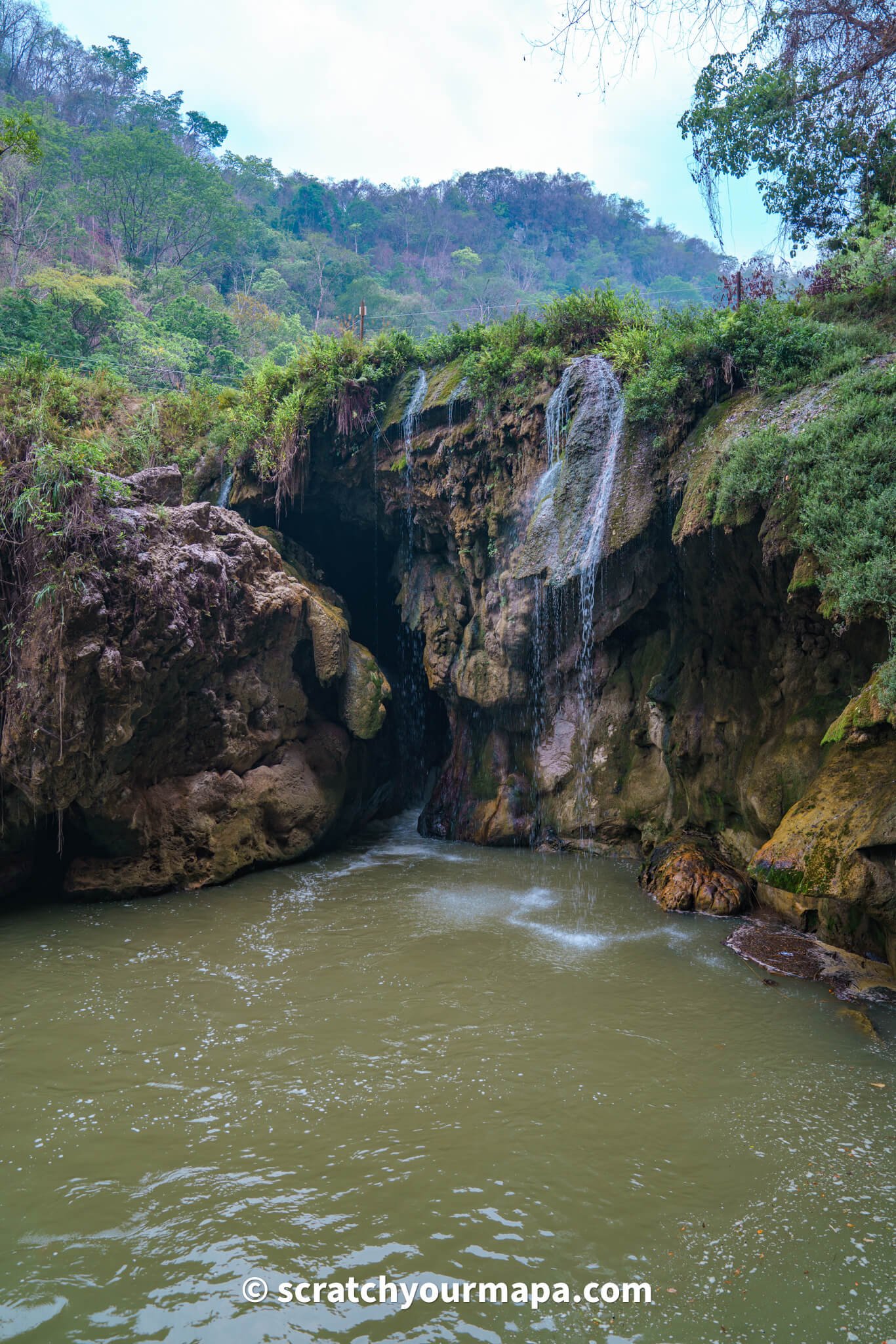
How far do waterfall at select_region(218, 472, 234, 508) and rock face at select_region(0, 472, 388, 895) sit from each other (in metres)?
2.86

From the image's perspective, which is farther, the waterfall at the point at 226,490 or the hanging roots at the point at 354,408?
the waterfall at the point at 226,490

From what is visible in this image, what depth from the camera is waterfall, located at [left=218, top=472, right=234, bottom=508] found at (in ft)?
46.8

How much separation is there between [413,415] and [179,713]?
21.2 feet

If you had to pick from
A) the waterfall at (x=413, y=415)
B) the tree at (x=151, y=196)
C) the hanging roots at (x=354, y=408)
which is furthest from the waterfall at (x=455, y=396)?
the tree at (x=151, y=196)

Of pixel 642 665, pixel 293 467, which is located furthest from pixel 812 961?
pixel 293 467

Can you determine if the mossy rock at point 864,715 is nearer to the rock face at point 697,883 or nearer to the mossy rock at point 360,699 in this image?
the rock face at point 697,883

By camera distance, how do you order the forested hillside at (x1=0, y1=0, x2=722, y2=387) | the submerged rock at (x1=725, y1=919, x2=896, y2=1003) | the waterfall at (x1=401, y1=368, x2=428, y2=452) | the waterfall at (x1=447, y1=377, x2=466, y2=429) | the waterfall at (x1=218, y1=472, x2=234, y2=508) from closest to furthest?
the submerged rock at (x1=725, y1=919, x2=896, y2=1003)
the waterfall at (x1=447, y1=377, x2=466, y2=429)
the waterfall at (x1=401, y1=368, x2=428, y2=452)
the waterfall at (x1=218, y1=472, x2=234, y2=508)
the forested hillside at (x1=0, y1=0, x2=722, y2=387)

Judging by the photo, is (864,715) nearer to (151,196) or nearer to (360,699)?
(360,699)

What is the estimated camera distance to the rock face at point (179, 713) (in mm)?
8711

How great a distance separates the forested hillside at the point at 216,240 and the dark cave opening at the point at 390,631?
265 inches

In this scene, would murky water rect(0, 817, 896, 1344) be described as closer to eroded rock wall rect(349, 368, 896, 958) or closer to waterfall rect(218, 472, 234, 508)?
eroded rock wall rect(349, 368, 896, 958)

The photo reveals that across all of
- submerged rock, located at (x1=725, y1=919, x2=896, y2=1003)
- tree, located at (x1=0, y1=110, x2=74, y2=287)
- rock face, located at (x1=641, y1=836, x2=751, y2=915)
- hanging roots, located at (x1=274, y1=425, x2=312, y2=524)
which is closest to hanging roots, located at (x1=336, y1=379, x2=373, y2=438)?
hanging roots, located at (x1=274, y1=425, x2=312, y2=524)

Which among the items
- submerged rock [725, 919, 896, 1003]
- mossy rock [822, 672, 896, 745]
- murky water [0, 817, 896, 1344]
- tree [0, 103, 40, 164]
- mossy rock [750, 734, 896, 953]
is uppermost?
tree [0, 103, 40, 164]

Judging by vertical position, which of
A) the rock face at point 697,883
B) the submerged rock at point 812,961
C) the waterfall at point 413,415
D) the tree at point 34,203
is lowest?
the submerged rock at point 812,961
